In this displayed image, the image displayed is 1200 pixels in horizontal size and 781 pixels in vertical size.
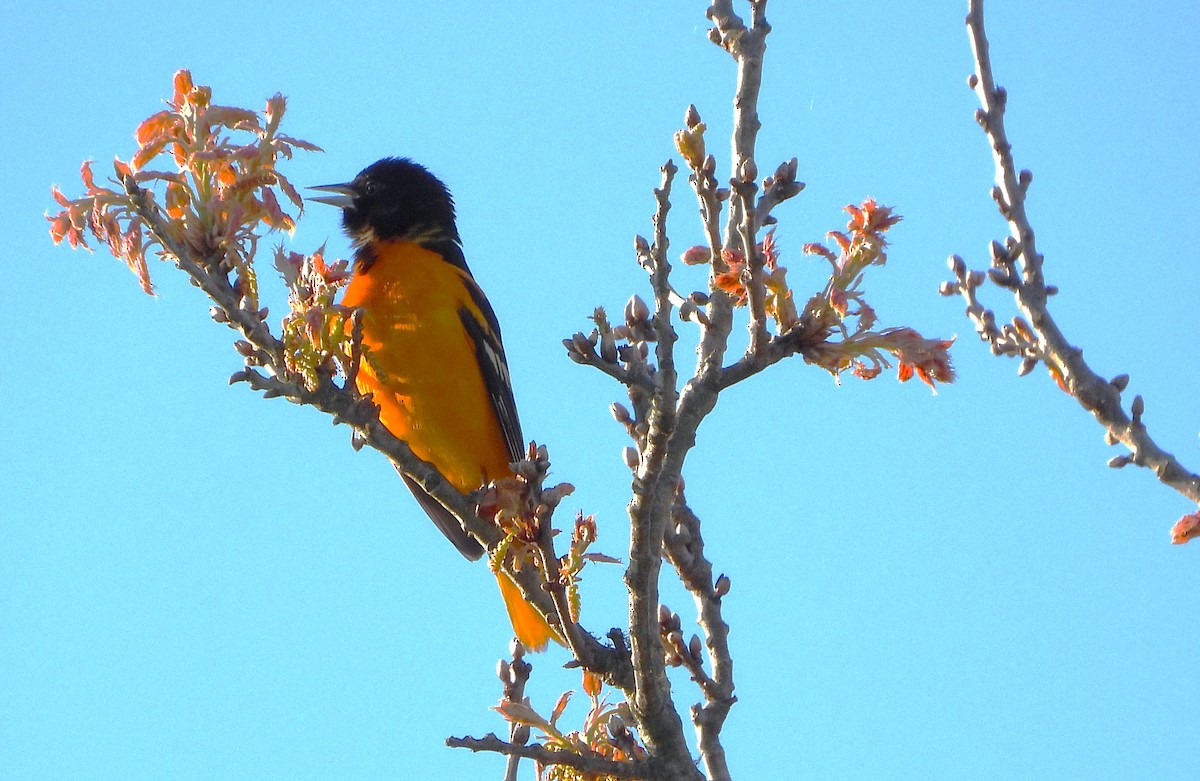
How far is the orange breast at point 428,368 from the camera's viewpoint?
520 cm

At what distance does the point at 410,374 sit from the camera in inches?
206

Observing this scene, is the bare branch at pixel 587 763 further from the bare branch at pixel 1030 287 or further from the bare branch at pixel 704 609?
the bare branch at pixel 1030 287

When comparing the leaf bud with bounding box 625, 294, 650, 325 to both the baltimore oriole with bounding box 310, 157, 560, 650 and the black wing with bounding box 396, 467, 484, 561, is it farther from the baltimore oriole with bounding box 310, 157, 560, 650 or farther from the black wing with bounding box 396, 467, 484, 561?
the black wing with bounding box 396, 467, 484, 561

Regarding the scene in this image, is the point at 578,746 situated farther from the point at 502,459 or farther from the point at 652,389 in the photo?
the point at 502,459

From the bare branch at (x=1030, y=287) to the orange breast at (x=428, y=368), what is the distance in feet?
9.47

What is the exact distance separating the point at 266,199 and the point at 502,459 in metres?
2.74

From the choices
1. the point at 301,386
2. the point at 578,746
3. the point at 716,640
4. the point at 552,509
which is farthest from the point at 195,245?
the point at 716,640

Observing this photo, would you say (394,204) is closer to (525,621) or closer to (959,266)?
(525,621)

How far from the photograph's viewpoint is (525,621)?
17.0 feet

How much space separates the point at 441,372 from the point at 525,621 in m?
1.08

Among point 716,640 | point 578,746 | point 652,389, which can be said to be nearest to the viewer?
point 652,389

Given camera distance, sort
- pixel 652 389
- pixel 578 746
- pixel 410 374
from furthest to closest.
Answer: pixel 410 374, pixel 578 746, pixel 652 389

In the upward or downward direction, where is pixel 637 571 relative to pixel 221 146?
downward

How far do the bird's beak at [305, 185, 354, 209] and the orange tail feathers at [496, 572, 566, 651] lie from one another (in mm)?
2086
